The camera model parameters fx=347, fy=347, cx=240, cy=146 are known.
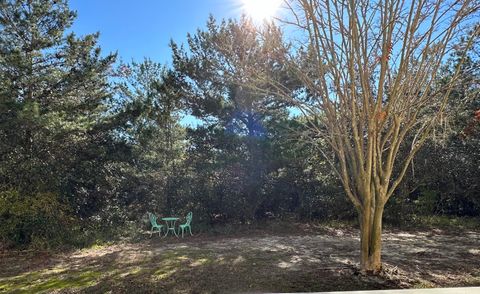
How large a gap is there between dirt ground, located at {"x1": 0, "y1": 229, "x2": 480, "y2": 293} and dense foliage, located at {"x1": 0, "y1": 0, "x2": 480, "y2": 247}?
2.05 m

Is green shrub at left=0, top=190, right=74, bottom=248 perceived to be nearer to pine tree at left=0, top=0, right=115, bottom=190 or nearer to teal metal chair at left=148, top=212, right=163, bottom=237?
pine tree at left=0, top=0, right=115, bottom=190

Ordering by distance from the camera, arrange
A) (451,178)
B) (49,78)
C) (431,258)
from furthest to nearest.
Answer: (451,178), (49,78), (431,258)

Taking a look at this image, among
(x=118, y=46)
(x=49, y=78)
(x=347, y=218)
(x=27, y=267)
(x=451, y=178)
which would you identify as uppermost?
(x=118, y=46)

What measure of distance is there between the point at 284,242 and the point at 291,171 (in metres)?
2.97

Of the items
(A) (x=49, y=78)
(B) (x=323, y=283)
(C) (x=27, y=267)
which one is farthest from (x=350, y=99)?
(A) (x=49, y=78)

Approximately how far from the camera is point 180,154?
34.3ft

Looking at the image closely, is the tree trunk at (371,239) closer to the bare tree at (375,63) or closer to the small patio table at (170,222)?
the bare tree at (375,63)

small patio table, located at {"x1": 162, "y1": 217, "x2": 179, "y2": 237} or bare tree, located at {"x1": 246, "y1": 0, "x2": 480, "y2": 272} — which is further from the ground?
bare tree, located at {"x1": 246, "y1": 0, "x2": 480, "y2": 272}

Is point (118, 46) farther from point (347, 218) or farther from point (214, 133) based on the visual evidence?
point (347, 218)

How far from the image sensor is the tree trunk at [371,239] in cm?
427

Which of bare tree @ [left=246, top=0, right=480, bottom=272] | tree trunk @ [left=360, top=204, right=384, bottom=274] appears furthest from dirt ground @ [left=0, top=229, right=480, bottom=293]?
bare tree @ [left=246, top=0, right=480, bottom=272]

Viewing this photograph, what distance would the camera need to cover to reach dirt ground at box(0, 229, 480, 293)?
13.4ft

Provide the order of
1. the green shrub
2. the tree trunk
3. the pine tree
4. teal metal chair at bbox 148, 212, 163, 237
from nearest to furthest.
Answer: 1. the tree trunk
2. the green shrub
3. the pine tree
4. teal metal chair at bbox 148, 212, 163, 237

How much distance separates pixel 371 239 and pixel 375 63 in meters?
2.20
